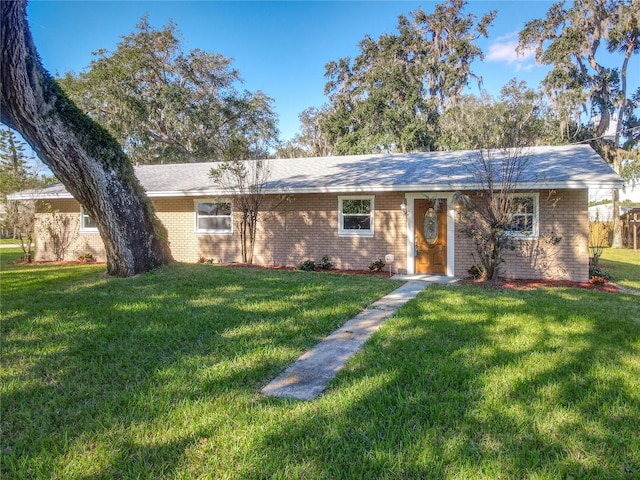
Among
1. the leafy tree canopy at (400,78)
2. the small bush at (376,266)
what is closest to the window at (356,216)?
the small bush at (376,266)

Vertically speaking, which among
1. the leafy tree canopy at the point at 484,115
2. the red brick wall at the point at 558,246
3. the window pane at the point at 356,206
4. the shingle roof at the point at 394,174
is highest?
the leafy tree canopy at the point at 484,115

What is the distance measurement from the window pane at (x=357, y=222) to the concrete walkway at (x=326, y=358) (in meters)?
5.27

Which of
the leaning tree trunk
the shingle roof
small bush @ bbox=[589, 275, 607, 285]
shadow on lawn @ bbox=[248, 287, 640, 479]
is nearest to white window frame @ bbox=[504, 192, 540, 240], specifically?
the shingle roof

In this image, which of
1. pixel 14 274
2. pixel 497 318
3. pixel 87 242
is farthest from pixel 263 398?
pixel 87 242

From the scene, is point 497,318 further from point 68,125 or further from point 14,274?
point 14,274

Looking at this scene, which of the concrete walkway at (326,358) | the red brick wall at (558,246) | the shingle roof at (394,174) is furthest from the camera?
the red brick wall at (558,246)

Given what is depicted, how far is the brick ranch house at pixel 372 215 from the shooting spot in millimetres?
9578

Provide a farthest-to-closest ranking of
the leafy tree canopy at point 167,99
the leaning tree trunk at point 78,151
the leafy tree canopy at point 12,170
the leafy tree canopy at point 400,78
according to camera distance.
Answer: the leafy tree canopy at point 400,78 → the leafy tree canopy at point 167,99 → the leafy tree canopy at point 12,170 → the leaning tree trunk at point 78,151

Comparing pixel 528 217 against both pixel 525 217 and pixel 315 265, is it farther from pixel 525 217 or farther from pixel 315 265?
pixel 315 265

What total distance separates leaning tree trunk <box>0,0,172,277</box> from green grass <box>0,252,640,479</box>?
7.87ft

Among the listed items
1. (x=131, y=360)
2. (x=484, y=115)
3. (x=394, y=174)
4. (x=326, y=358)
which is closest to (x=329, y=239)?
(x=394, y=174)

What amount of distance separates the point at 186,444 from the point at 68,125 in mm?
6665

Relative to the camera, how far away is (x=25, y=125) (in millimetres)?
6309

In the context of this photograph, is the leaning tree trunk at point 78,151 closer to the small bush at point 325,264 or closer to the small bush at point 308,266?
the small bush at point 308,266
